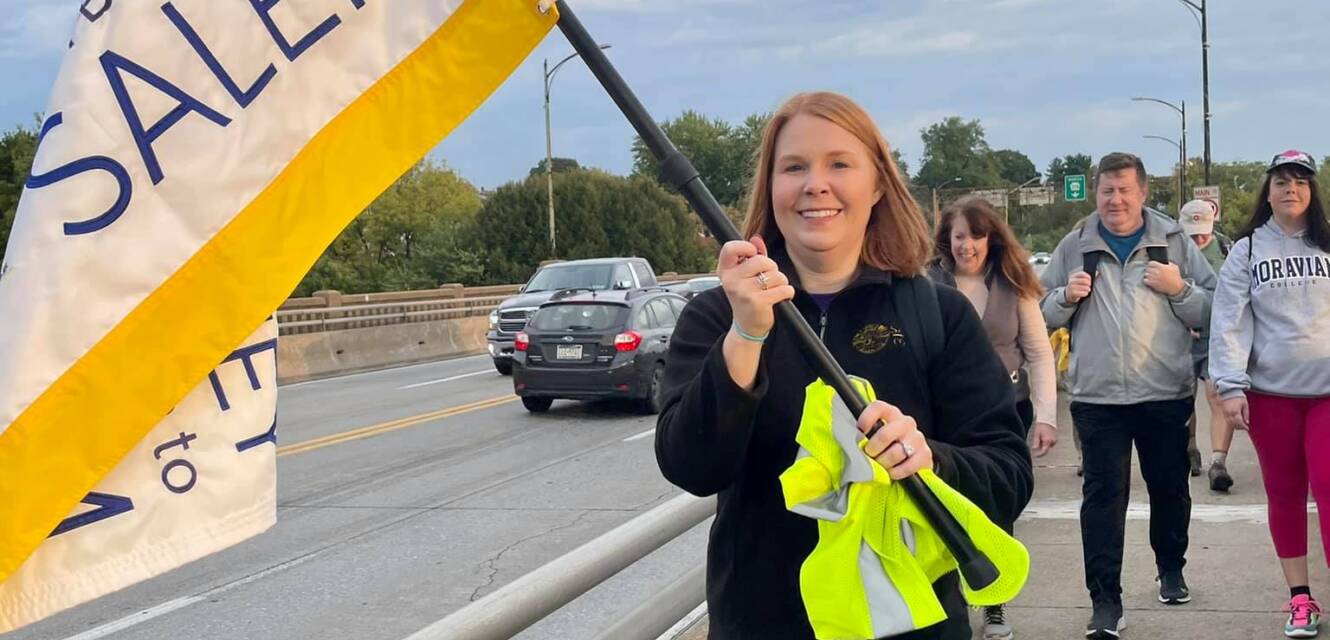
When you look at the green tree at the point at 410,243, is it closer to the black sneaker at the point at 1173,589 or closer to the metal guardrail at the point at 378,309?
the metal guardrail at the point at 378,309

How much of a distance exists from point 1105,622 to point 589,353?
418 inches

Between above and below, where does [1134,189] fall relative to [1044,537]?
above

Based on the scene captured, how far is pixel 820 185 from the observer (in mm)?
2385

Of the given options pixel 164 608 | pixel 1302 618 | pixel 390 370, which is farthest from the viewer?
pixel 390 370

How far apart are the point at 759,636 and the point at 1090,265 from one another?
12.0ft

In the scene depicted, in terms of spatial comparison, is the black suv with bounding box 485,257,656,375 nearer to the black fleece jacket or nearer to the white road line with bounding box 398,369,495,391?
the white road line with bounding box 398,369,495,391

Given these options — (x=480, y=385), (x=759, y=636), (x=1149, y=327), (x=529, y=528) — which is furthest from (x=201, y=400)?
(x=480, y=385)

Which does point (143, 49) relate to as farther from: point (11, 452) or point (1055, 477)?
point (1055, 477)

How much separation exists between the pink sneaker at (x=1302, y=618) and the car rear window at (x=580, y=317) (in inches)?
428

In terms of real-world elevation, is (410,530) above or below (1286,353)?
below

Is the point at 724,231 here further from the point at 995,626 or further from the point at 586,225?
the point at 586,225

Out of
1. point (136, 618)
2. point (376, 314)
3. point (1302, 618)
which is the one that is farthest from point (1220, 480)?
point (376, 314)

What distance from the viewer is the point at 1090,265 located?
5570 millimetres

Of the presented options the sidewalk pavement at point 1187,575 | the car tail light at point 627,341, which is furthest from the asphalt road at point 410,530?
the sidewalk pavement at point 1187,575
